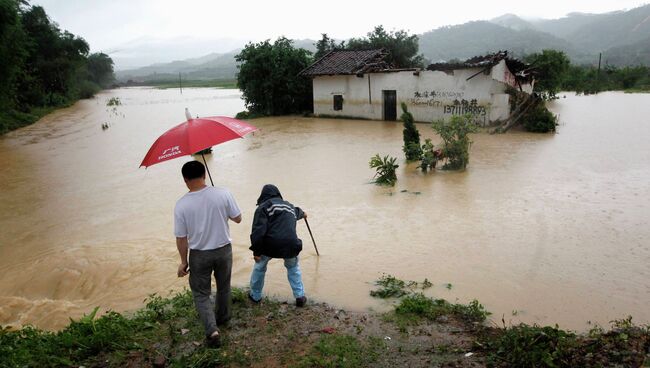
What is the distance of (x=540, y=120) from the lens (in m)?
17.7

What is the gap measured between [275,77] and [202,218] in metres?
23.9

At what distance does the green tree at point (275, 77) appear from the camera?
1043 inches

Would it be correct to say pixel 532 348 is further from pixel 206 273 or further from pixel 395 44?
pixel 395 44

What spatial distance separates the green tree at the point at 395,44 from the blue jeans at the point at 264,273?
2714 cm

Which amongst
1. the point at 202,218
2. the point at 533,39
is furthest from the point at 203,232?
the point at 533,39

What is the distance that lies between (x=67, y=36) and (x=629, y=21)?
17087cm

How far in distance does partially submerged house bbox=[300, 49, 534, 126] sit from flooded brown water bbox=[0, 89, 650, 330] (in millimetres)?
3624

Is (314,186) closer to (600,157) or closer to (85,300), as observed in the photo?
(85,300)

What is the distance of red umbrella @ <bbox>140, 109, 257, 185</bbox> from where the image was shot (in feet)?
12.5

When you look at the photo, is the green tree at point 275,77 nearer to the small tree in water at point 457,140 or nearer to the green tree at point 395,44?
the green tree at point 395,44

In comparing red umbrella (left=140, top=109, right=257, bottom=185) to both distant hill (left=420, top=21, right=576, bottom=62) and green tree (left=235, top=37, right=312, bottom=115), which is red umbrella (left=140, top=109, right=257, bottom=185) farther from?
distant hill (left=420, top=21, right=576, bottom=62)

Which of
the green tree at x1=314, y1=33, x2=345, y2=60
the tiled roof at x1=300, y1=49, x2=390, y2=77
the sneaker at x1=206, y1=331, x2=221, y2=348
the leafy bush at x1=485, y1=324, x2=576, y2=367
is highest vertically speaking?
the green tree at x1=314, y1=33, x2=345, y2=60

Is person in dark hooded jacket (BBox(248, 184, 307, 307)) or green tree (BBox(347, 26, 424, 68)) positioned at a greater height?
green tree (BBox(347, 26, 424, 68))

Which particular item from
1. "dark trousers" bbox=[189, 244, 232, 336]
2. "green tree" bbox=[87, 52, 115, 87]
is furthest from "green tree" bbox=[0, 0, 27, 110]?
"green tree" bbox=[87, 52, 115, 87]
